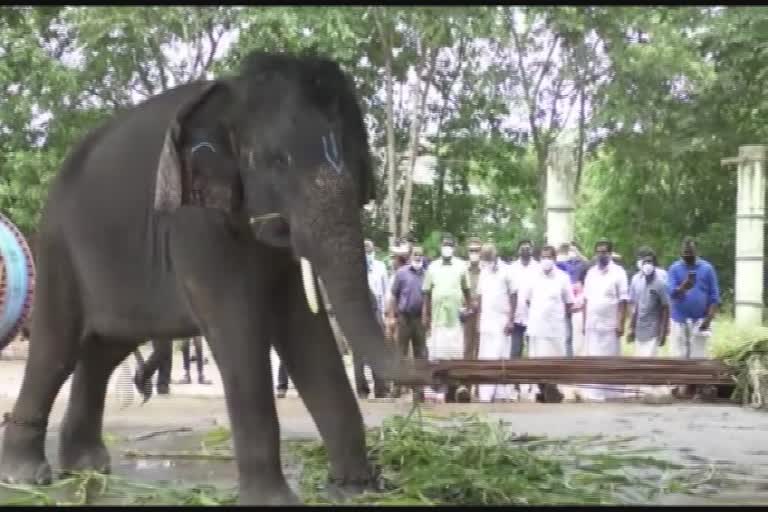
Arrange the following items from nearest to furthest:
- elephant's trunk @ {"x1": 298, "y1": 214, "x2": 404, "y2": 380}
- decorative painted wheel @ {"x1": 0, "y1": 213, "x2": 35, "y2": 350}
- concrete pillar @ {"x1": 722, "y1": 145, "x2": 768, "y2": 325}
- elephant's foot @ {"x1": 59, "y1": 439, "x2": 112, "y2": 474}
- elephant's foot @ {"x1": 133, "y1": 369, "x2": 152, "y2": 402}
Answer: elephant's trunk @ {"x1": 298, "y1": 214, "x2": 404, "y2": 380} < elephant's foot @ {"x1": 59, "y1": 439, "x2": 112, "y2": 474} < elephant's foot @ {"x1": 133, "y1": 369, "x2": 152, "y2": 402} < decorative painted wheel @ {"x1": 0, "y1": 213, "x2": 35, "y2": 350} < concrete pillar @ {"x1": 722, "y1": 145, "x2": 768, "y2": 325}

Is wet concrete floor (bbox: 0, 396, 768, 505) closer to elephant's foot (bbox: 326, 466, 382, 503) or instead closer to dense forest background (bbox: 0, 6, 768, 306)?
elephant's foot (bbox: 326, 466, 382, 503)

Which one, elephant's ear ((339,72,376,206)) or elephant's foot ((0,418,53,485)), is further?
elephant's foot ((0,418,53,485))

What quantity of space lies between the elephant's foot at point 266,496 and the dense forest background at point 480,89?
12.6 meters

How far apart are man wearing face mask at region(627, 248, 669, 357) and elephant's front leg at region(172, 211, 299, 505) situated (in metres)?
6.54

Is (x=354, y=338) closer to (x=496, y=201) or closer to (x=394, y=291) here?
(x=394, y=291)

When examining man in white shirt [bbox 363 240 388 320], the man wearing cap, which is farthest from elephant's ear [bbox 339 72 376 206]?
man in white shirt [bbox 363 240 388 320]

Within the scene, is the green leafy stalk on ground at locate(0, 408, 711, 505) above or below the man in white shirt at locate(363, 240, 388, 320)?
below

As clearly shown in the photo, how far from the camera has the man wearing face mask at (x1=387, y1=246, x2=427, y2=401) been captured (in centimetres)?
1029

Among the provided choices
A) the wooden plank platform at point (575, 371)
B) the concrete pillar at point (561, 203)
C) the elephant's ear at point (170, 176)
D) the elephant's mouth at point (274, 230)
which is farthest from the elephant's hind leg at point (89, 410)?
the concrete pillar at point (561, 203)

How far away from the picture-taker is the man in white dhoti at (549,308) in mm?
10430

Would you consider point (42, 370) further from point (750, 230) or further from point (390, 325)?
point (750, 230)

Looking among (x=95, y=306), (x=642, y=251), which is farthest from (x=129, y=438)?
(x=642, y=251)

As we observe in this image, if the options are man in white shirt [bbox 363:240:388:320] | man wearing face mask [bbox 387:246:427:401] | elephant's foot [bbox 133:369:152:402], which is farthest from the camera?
man in white shirt [bbox 363:240:388:320]

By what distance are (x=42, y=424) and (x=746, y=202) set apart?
913cm
